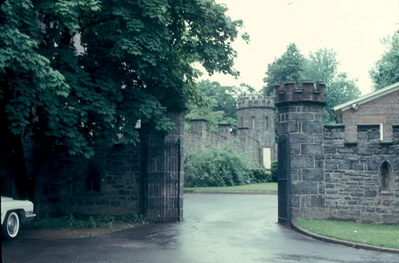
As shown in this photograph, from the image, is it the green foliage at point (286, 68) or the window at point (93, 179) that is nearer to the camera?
the window at point (93, 179)

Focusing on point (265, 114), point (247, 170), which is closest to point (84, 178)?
point (247, 170)

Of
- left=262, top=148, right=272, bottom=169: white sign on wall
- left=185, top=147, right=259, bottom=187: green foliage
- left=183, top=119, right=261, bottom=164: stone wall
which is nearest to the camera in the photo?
left=185, top=147, right=259, bottom=187: green foliage

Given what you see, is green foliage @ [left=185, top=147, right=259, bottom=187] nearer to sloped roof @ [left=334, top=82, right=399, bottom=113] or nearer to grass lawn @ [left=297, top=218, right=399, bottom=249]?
sloped roof @ [left=334, top=82, right=399, bottom=113]

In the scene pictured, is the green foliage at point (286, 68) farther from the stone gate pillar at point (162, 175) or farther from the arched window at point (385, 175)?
the arched window at point (385, 175)

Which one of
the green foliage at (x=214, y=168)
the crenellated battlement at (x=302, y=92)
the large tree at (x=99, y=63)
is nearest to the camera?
the large tree at (x=99, y=63)

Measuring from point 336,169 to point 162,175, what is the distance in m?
5.40

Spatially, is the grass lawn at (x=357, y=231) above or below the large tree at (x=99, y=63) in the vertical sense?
below

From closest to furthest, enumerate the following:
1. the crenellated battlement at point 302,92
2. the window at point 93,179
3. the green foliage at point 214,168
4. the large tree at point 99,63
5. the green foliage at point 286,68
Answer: the large tree at point 99,63 < the crenellated battlement at point 302,92 < the window at point 93,179 < the green foliage at point 214,168 < the green foliage at point 286,68

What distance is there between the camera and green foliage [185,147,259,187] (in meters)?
31.3

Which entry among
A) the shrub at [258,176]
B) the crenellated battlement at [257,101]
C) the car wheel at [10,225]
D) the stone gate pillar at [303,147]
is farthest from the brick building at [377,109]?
the car wheel at [10,225]

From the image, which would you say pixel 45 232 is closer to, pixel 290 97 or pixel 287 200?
pixel 287 200

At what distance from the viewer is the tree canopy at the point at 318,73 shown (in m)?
58.2

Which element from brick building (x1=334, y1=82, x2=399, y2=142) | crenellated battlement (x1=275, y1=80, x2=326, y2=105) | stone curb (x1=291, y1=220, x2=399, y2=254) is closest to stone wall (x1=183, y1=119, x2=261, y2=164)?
brick building (x1=334, y1=82, x2=399, y2=142)

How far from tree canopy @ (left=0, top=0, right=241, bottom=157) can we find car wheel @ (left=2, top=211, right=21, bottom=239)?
6.59ft
